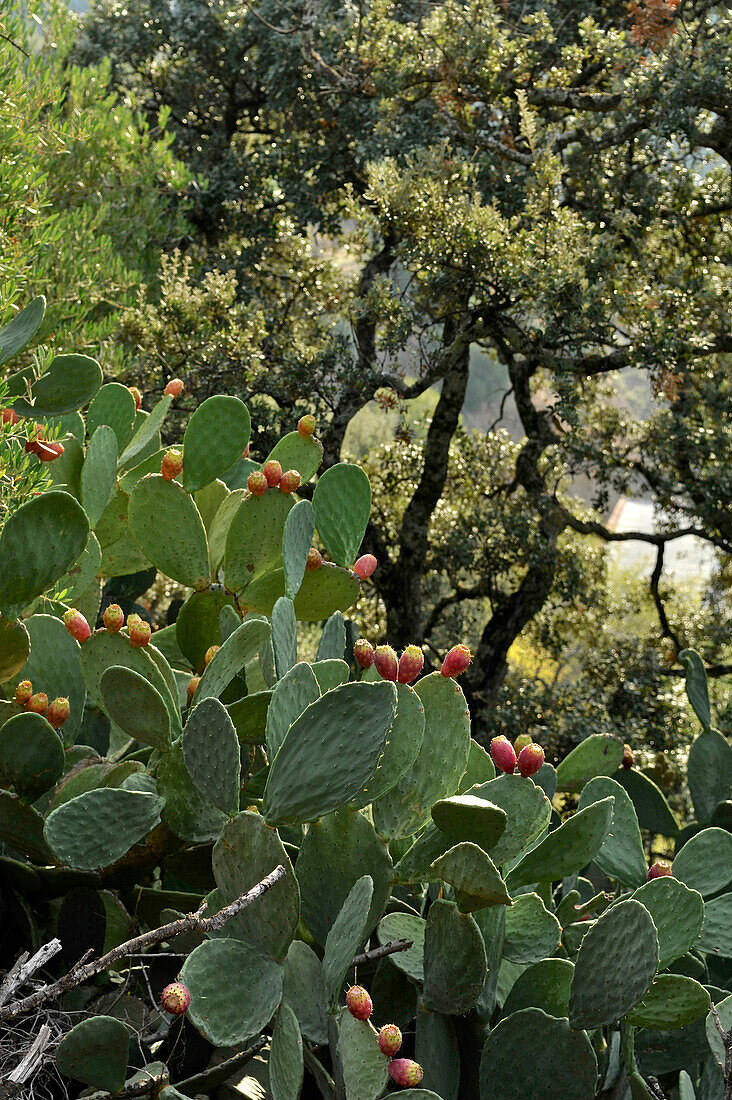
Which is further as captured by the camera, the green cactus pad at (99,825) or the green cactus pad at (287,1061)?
the green cactus pad at (99,825)

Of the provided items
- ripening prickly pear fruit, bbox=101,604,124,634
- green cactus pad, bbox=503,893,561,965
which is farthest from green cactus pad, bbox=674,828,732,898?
ripening prickly pear fruit, bbox=101,604,124,634

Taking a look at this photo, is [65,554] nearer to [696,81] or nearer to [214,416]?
[214,416]

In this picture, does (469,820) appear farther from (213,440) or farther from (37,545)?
(213,440)

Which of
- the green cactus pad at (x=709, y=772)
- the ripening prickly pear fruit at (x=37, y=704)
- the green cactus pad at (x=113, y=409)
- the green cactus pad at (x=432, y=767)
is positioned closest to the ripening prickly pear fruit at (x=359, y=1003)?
the green cactus pad at (x=432, y=767)

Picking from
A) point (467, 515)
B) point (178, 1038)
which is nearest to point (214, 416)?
point (178, 1038)

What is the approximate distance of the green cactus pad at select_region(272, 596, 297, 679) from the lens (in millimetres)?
1138

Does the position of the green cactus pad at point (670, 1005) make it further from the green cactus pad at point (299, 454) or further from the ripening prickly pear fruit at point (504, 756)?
the green cactus pad at point (299, 454)

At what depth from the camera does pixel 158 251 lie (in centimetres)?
596

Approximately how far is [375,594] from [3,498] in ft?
21.8

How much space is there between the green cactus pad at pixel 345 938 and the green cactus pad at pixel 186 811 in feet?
0.74

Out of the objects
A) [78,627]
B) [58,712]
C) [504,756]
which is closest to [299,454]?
[78,627]

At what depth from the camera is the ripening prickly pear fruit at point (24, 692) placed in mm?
1157

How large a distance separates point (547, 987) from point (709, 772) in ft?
2.76

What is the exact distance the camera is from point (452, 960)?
2.97 ft
